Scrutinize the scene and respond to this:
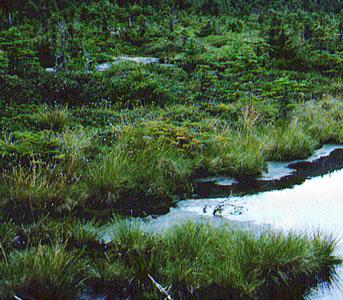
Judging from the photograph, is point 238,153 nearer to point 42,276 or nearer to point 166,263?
point 166,263

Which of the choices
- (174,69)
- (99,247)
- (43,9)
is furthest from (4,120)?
(43,9)

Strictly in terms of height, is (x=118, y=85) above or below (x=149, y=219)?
above

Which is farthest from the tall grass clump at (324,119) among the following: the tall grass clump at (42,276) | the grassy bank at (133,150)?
the tall grass clump at (42,276)

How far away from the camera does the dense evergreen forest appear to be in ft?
11.5

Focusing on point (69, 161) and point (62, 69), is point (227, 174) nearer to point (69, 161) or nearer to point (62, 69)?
point (69, 161)

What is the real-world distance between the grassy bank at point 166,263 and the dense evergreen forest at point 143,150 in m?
0.01

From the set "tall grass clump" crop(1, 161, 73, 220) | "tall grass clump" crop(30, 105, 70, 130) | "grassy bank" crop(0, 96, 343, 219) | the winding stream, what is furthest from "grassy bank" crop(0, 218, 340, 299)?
"tall grass clump" crop(30, 105, 70, 130)

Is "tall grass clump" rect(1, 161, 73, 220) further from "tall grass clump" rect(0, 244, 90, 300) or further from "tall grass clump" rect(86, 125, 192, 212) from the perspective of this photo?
"tall grass clump" rect(0, 244, 90, 300)

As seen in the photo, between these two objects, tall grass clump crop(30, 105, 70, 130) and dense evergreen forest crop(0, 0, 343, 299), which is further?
tall grass clump crop(30, 105, 70, 130)

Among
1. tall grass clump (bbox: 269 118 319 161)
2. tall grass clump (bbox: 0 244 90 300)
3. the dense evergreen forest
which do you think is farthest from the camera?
tall grass clump (bbox: 269 118 319 161)

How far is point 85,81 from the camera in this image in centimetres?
1071

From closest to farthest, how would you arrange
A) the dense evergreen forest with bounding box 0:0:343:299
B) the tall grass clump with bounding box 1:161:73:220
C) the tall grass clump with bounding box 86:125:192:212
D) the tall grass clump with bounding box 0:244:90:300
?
the tall grass clump with bounding box 0:244:90:300 → the dense evergreen forest with bounding box 0:0:343:299 → the tall grass clump with bounding box 1:161:73:220 → the tall grass clump with bounding box 86:125:192:212

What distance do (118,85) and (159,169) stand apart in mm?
4747

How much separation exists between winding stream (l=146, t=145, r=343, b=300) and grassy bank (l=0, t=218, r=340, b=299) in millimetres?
332
